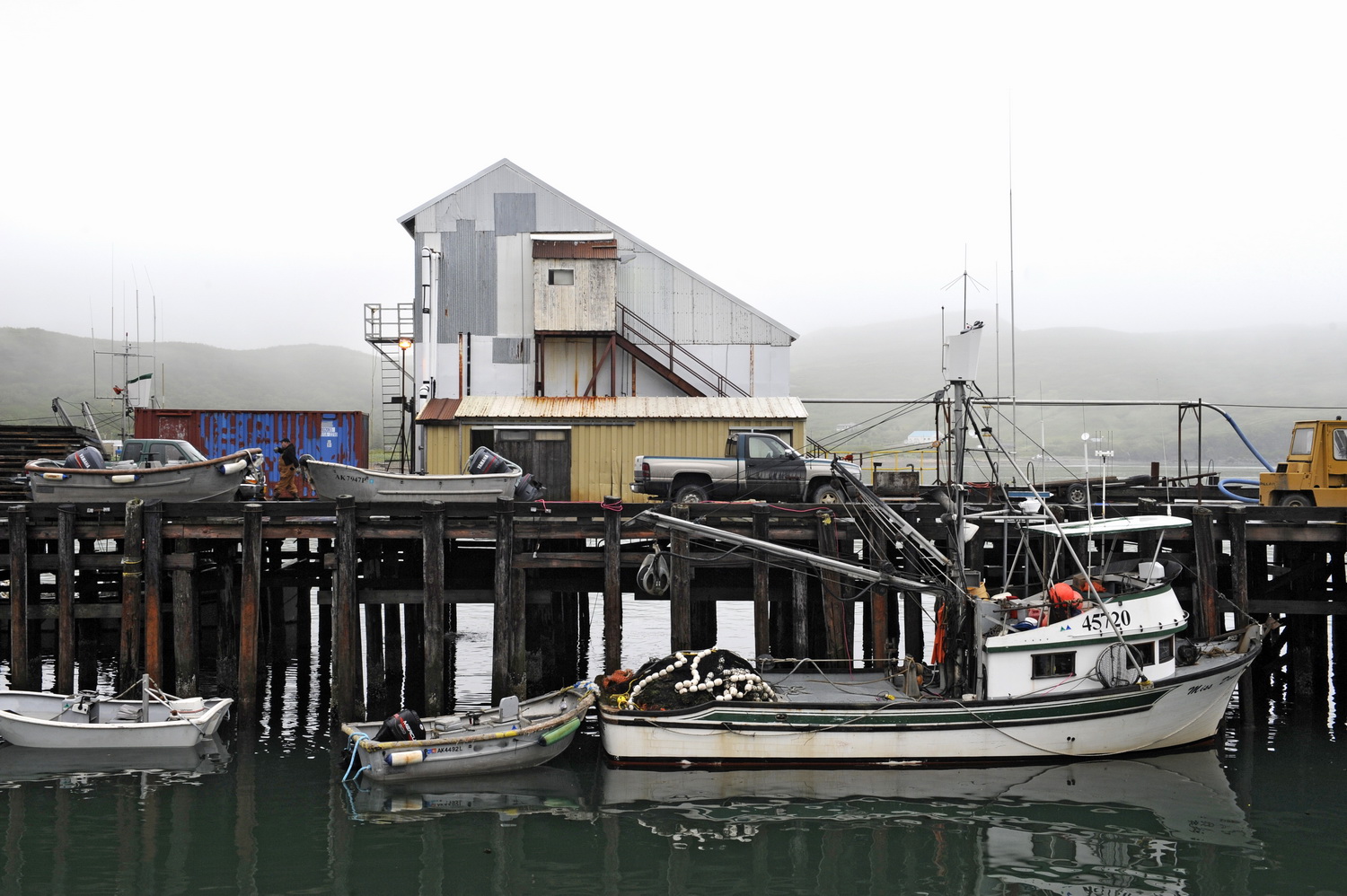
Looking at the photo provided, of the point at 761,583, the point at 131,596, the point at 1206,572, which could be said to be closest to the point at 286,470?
the point at 131,596

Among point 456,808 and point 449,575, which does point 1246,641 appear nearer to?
point 456,808

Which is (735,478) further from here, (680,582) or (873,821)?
(873,821)

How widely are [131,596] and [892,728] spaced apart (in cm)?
1438

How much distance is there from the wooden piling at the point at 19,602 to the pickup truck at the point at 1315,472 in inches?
1021

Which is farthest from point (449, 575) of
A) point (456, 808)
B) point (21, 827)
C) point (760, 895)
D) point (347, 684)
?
point (760, 895)

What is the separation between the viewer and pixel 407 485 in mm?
22406

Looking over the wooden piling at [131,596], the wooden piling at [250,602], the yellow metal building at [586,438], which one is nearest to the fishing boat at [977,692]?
the wooden piling at [250,602]

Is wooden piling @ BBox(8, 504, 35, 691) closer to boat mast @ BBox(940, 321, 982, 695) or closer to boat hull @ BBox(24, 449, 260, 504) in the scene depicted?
boat hull @ BBox(24, 449, 260, 504)

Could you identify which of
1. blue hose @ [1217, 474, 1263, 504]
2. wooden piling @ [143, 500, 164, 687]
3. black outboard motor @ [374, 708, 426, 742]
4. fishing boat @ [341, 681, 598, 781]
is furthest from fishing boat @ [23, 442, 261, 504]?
blue hose @ [1217, 474, 1263, 504]

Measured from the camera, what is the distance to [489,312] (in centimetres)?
3481

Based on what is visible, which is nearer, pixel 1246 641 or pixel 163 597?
pixel 1246 641

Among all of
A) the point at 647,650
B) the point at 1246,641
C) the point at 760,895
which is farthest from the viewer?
the point at 647,650

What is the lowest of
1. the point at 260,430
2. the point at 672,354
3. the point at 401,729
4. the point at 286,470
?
the point at 401,729

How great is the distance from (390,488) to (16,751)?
8.36 meters
